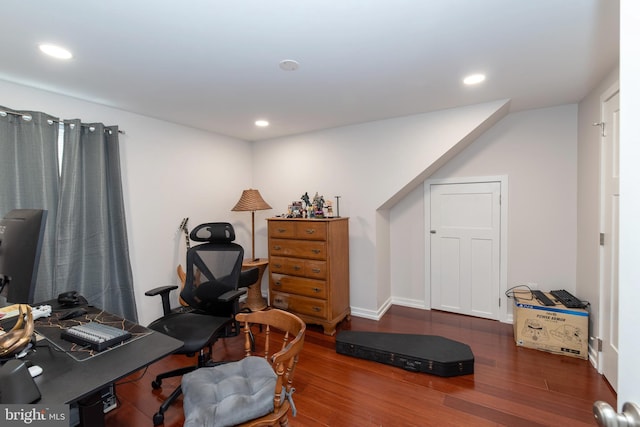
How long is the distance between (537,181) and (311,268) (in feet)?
8.27

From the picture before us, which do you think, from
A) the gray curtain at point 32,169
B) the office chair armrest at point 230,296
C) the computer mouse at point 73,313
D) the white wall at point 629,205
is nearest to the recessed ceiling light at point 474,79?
the white wall at point 629,205

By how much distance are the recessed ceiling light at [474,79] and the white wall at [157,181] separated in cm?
287

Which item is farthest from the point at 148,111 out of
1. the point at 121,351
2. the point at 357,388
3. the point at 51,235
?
the point at 357,388

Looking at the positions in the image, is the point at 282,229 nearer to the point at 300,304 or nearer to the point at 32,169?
the point at 300,304

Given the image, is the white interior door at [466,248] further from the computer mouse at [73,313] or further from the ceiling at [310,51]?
the computer mouse at [73,313]

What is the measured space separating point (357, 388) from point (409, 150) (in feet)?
7.60

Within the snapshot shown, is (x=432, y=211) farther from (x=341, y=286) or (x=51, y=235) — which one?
(x=51, y=235)

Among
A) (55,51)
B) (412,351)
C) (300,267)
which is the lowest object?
(412,351)

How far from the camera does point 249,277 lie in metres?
3.22

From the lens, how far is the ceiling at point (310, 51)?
1378mm

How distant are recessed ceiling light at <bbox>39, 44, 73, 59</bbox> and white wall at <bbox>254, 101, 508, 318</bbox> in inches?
93.5

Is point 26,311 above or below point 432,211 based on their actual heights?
below

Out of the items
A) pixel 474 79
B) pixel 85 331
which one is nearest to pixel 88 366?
pixel 85 331

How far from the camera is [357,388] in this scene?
208 centimetres
